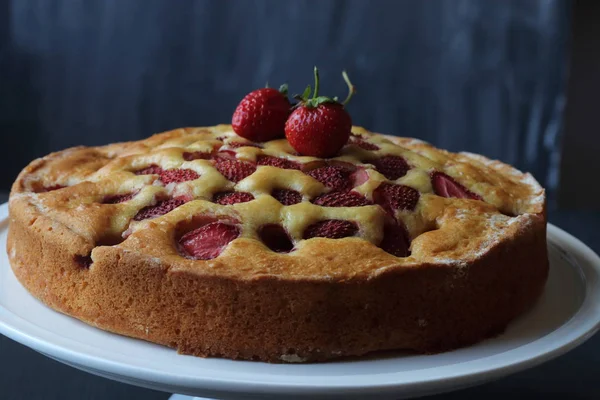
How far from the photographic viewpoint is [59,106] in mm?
3754

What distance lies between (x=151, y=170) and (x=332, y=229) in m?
0.49

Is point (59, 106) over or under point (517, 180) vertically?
under

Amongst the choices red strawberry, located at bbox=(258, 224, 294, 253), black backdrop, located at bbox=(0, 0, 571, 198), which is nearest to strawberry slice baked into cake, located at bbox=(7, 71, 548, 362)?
red strawberry, located at bbox=(258, 224, 294, 253)

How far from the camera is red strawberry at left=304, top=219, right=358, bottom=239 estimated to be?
4.46ft

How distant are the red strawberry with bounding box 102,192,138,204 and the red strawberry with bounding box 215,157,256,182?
0.18 meters

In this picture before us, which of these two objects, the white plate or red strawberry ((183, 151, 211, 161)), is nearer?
the white plate

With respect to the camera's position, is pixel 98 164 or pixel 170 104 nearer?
pixel 98 164

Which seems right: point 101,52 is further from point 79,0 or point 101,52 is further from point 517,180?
point 517,180

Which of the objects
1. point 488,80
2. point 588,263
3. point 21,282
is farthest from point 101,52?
point 588,263

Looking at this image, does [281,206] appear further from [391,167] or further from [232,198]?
[391,167]

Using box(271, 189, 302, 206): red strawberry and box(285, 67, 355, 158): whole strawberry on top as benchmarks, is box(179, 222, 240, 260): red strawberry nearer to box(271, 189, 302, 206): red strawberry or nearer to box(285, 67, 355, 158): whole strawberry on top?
box(271, 189, 302, 206): red strawberry

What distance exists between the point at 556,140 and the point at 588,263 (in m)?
2.22

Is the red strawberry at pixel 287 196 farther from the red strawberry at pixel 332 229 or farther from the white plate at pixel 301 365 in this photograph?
the white plate at pixel 301 365

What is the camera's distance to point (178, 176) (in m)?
1.56
